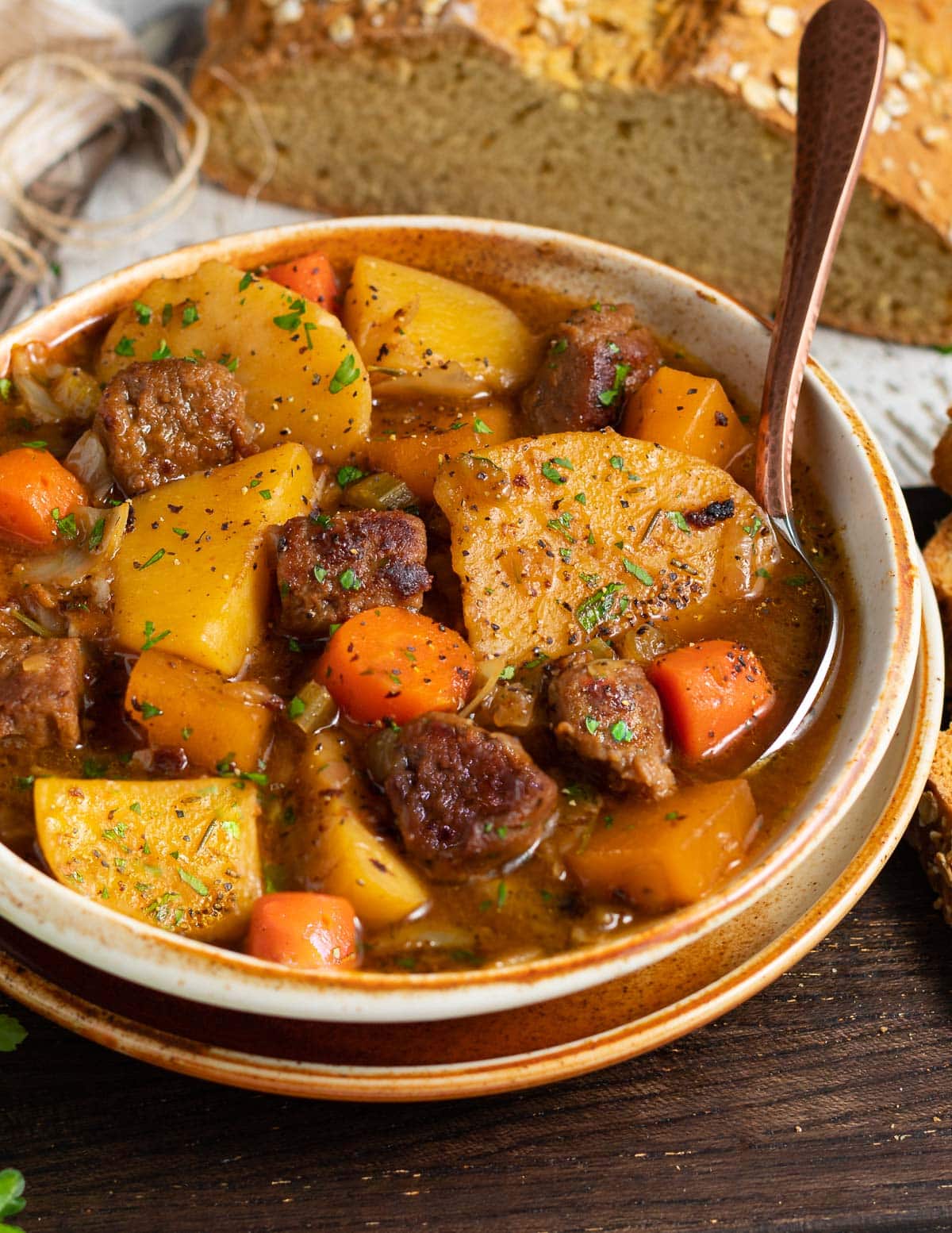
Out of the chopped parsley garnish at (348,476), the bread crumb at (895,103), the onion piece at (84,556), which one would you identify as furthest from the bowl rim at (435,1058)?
the bread crumb at (895,103)

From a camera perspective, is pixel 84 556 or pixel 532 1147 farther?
pixel 84 556

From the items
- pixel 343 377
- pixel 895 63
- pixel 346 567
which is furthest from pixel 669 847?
pixel 895 63

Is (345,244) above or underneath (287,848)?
above

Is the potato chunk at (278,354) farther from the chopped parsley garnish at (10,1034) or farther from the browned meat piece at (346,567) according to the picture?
the chopped parsley garnish at (10,1034)

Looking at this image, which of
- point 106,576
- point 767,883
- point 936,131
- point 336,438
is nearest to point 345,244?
point 336,438

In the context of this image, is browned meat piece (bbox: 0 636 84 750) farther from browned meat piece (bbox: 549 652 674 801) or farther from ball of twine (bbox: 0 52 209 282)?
ball of twine (bbox: 0 52 209 282)

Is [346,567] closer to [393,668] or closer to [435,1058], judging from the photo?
[393,668]

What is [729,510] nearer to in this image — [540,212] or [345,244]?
[345,244]
